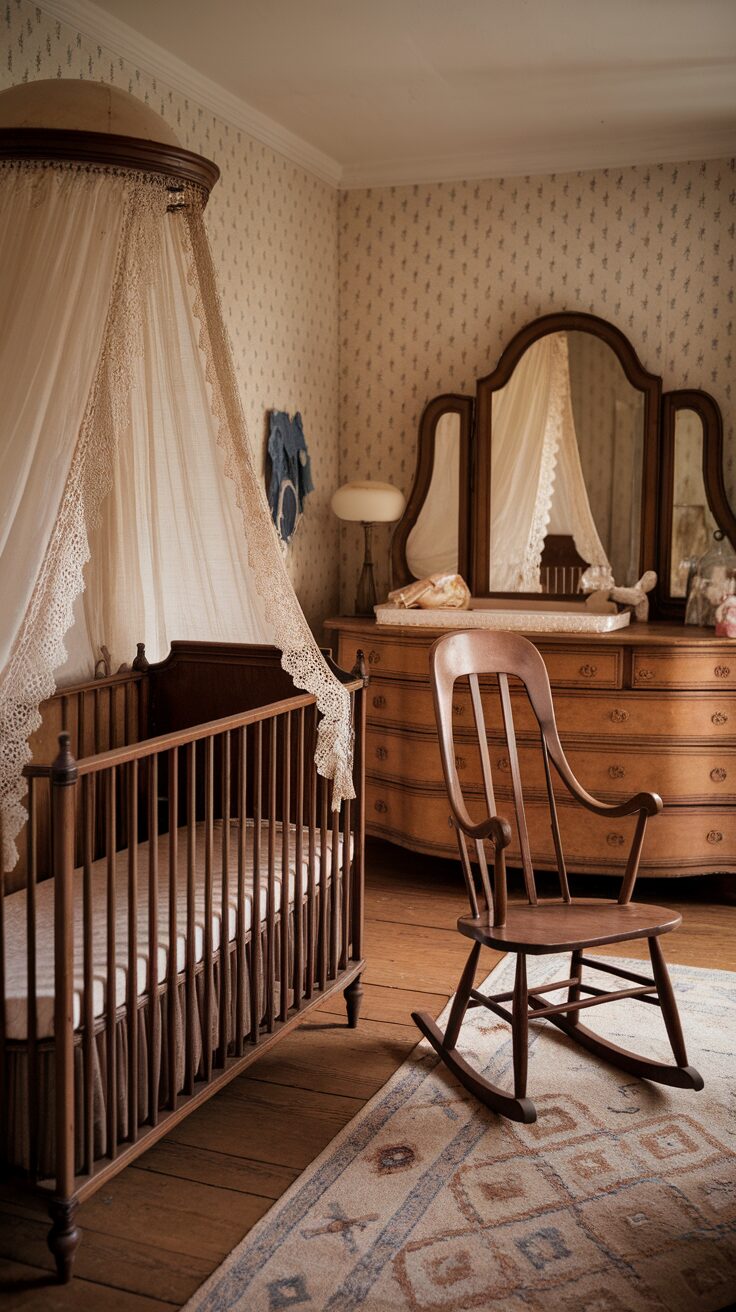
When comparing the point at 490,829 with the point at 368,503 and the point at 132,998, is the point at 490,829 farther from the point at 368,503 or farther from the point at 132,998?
the point at 368,503

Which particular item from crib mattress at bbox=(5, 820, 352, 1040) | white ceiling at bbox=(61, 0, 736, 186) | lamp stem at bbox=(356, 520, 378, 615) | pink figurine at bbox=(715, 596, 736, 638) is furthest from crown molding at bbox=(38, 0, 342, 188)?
pink figurine at bbox=(715, 596, 736, 638)

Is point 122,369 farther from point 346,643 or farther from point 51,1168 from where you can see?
point 346,643

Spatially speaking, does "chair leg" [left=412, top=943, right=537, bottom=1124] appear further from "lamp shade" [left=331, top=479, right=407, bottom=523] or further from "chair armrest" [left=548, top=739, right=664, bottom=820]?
"lamp shade" [left=331, top=479, right=407, bottom=523]

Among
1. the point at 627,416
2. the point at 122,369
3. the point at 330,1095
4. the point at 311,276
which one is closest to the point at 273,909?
the point at 330,1095

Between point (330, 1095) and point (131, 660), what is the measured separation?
1.27 m

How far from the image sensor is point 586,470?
14.8 feet

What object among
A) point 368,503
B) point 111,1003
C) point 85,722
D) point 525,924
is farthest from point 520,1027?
point 368,503

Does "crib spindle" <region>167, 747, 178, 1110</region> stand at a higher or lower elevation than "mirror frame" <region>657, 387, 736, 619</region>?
lower

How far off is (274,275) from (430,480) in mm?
1023

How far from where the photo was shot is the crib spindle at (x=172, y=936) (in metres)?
2.23

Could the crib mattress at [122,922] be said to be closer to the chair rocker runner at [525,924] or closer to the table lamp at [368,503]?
the chair rocker runner at [525,924]

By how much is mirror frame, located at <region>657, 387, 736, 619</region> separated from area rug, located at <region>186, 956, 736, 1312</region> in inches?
84.3

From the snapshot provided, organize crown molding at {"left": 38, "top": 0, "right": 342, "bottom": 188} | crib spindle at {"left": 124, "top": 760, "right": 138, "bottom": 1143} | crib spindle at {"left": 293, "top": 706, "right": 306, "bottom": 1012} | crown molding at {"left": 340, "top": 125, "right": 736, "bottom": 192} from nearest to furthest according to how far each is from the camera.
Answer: crib spindle at {"left": 124, "top": 760, "right": 138, "bottom": 1143}, crib spindle at {"left": 293, "top": 706, "right": 306, "bottom": 1012}, crown molding at {"left": 38, "top": 0, "right": 342, "bottom": 188}, crown molding at {"left": 340, "top": 125, "right": 736, "bottom": 192}

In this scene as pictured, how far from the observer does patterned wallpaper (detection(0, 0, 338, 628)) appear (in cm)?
370
